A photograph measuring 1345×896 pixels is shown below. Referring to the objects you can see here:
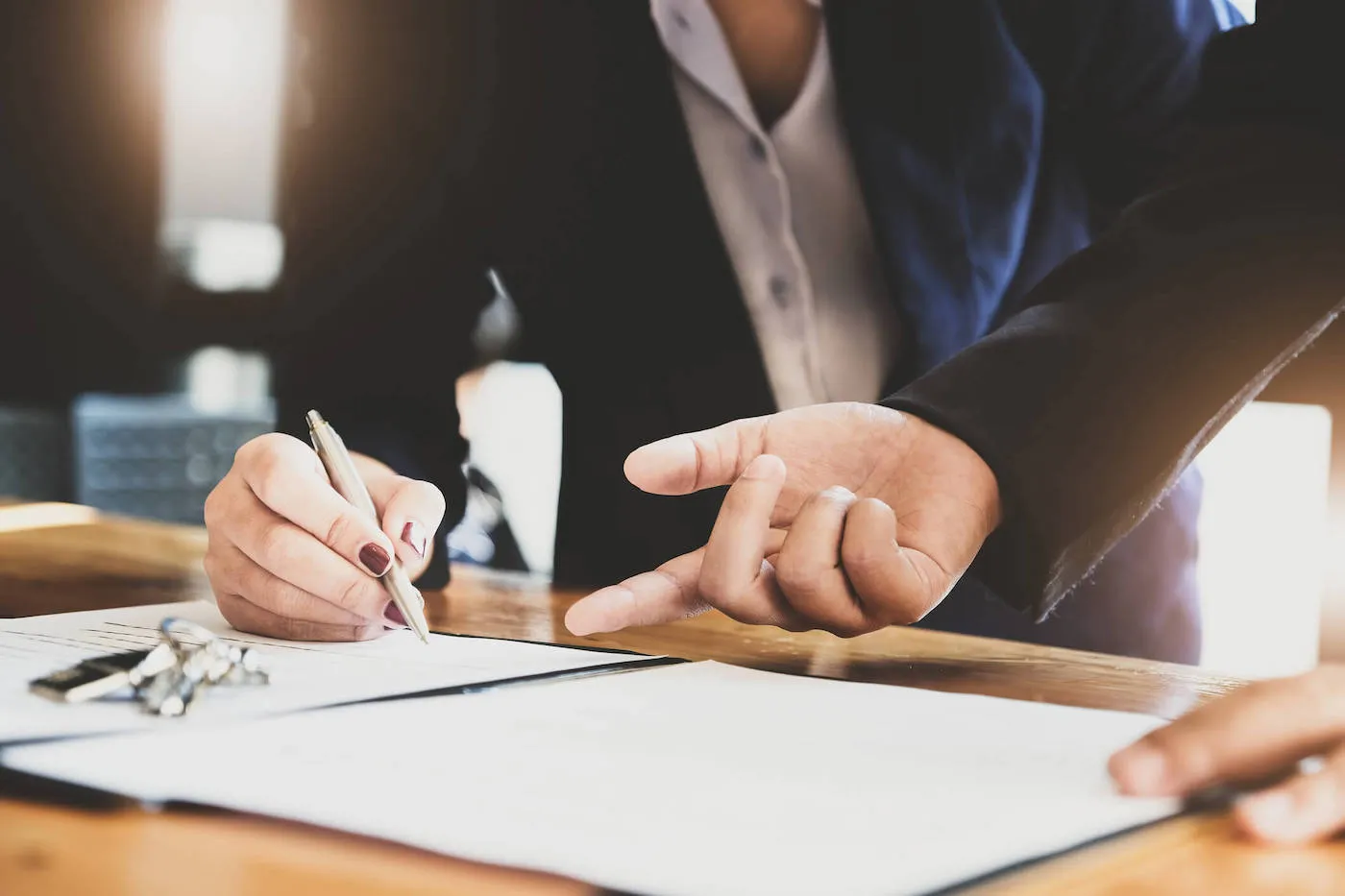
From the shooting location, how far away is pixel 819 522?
0.62 m

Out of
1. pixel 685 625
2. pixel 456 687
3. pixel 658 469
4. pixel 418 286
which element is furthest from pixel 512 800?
pixel 418 286

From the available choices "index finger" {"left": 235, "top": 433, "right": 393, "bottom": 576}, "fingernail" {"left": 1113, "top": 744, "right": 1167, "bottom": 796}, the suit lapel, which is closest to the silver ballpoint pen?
"index finger" {"left": 235, "top": 433, "right": 393, "bottom": 576}

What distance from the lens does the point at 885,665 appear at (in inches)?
26.4

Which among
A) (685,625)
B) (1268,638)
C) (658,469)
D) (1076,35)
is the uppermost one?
(1076,35)

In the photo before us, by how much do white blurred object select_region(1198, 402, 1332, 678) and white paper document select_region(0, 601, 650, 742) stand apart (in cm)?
121

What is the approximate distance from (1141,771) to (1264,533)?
4.56ft

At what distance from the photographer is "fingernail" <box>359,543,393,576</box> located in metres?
0.65

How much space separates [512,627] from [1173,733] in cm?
43

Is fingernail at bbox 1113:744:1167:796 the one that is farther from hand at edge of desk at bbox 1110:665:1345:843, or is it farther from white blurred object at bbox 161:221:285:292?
white blurred object at bbox 161:221:285:292

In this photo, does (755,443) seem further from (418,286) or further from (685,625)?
(418,286)

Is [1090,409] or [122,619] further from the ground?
[1090,409]

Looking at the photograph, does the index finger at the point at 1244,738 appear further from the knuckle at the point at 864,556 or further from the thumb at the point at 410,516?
the thumb at the point at 410,516

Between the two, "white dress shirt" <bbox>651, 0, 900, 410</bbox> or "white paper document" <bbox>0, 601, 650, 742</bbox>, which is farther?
"white dress shirt" <bbox>651, 0, 900, 410</bbox>

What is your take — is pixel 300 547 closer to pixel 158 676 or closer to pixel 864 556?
pixel 158 676
